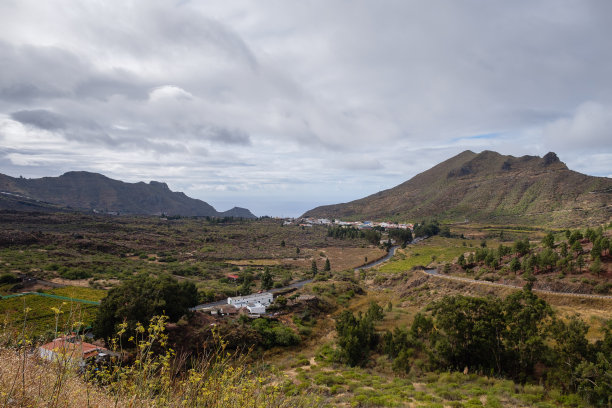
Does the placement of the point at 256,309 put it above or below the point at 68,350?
below

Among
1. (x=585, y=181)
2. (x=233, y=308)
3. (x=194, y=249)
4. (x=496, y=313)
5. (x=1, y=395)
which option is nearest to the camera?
(x=1, y=395)

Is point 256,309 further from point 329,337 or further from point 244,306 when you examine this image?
point 329,337

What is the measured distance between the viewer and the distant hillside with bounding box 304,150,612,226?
99.6 m

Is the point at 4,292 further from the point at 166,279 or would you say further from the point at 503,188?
the point at 503,188

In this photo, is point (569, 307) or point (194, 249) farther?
point (194, 249)

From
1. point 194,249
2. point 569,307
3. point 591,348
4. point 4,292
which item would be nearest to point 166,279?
point 4,292

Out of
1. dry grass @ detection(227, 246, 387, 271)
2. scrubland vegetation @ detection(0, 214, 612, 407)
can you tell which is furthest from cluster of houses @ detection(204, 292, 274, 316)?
dry grass @ detection(227, 246, 387, 271)

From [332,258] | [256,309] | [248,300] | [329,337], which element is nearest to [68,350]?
[329,337]

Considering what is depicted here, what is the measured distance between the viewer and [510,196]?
5221 inches

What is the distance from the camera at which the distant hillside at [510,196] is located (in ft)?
327

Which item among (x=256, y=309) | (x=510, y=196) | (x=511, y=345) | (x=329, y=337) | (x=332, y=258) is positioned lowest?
(x=332, y=258)

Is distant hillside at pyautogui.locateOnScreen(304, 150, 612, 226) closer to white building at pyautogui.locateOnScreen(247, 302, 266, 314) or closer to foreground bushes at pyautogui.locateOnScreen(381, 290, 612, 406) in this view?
foreground bushes at pyautogui.locateOnScreen(381, 290, 612, 406)

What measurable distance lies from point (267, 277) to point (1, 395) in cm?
4199

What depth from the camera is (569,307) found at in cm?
2586
